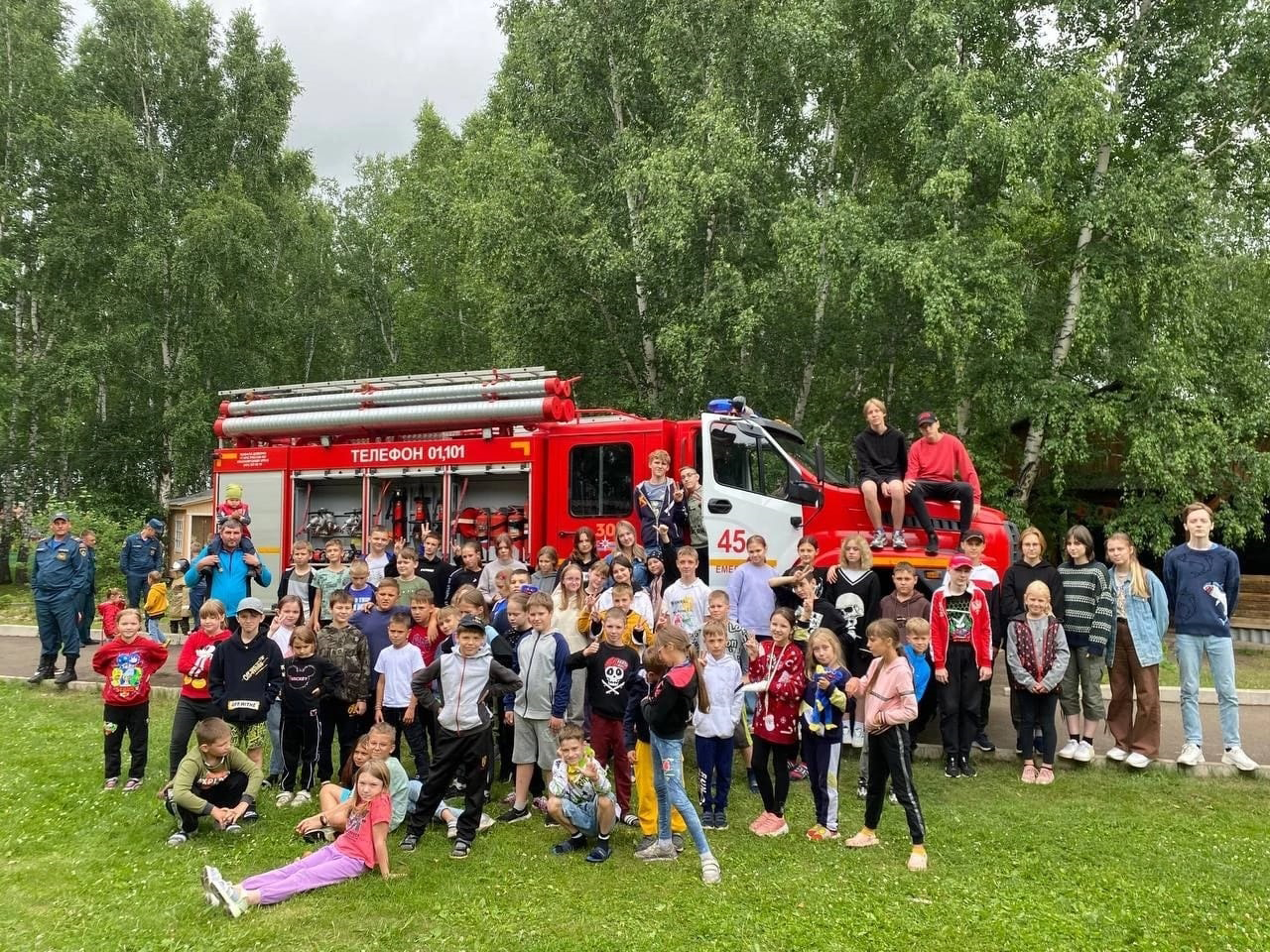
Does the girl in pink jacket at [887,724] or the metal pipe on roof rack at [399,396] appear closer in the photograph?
the girl in pink jacket at [887,724]

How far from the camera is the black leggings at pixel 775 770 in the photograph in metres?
5.84

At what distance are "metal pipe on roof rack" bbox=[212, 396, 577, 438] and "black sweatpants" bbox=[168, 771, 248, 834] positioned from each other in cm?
519

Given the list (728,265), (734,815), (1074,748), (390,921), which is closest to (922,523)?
(1074,748)

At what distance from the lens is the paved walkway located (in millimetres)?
7626

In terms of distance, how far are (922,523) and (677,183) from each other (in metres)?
9.70

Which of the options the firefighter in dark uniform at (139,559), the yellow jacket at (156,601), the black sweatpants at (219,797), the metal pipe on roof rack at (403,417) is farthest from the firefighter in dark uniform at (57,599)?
the black sweatpants at (219,797)

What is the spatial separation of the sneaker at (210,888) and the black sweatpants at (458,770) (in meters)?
1.23

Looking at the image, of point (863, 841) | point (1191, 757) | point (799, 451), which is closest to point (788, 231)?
point (799, 451)

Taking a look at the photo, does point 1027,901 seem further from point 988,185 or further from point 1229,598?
point 988,185

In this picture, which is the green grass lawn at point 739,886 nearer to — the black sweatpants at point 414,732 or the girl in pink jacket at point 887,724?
the girl in pink jacket at point 887,724

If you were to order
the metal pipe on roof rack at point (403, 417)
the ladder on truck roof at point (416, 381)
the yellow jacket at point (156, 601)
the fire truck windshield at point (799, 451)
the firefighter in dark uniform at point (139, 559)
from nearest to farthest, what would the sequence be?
the fire truck windshield at point (799, 451) → the metal pipe on roof rack at point (403, 417) → the ladder on truck roof at point (416, 381) → the yellow jacket at point (156, 601) → the firefighter in dark uniform at point (139, 559)

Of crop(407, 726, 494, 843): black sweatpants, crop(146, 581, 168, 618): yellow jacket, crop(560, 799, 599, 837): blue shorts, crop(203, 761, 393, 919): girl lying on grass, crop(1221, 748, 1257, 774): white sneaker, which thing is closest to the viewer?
crop(203, 761, 393, 919): girl lying on grass

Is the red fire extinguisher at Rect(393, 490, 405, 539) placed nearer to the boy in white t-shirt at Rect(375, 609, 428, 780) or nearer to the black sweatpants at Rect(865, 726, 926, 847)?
the boy in white t-shirt at Rect(375, 609, 428, 780)

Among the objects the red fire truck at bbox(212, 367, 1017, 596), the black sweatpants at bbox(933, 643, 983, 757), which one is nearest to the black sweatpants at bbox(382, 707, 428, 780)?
the red fire truck at bbox(212, 367, 1017, 596)
